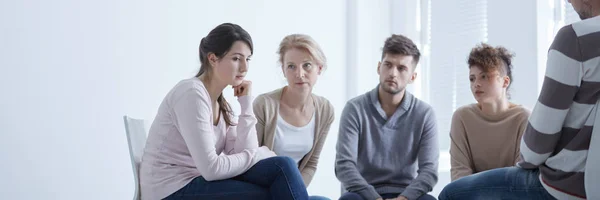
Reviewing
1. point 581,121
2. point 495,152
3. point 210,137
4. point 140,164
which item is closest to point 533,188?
point 581,121

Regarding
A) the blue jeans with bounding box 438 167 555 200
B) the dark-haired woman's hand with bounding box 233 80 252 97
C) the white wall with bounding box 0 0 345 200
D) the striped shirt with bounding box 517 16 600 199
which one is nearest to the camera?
the striped shirt with bounding box 517 16 600 199

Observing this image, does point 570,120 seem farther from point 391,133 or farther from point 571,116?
point 391,133

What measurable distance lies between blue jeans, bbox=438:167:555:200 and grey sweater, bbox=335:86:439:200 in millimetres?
550

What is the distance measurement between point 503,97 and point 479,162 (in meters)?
0.27

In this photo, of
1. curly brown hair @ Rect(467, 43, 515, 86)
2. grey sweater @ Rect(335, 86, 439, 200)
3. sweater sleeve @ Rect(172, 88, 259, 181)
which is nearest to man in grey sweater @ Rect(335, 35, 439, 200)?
grey sweater @ Rect(335, 86, 439, 200)

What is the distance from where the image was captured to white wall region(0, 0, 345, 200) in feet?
8.73

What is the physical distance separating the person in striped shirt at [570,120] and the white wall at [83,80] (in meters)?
2.05

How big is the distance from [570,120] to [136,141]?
4.13 ft

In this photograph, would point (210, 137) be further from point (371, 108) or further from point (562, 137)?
point (562, 137)

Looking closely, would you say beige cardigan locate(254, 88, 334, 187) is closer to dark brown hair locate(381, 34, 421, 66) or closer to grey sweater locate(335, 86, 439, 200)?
grey sweater locate(335, 86, 439, 200)

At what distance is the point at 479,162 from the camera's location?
2.35 metres

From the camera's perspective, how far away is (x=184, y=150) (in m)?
1.85

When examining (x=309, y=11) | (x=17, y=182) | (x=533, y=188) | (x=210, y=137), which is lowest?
(x=17, y=182)

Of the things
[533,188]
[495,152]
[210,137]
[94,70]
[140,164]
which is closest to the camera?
[533,188]
